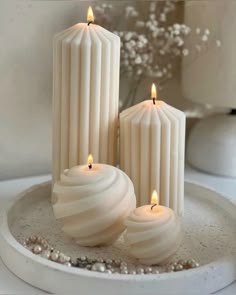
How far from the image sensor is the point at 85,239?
27.7 inches

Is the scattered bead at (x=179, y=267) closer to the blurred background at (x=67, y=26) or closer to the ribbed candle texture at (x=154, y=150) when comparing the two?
the ribbed candle texture at (x=154, y=150)

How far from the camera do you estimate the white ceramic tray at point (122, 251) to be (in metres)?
0.62

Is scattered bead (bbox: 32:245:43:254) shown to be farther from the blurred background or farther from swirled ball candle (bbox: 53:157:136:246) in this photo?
the blurred background

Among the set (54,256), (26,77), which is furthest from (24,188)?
(54,256)

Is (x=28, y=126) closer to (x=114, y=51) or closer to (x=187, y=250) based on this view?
(x=114, y=51)

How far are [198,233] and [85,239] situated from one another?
0.49 feet

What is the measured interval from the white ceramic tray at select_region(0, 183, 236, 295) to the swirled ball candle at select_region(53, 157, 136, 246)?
0.09 ft

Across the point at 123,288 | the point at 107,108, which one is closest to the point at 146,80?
the point at 107,108

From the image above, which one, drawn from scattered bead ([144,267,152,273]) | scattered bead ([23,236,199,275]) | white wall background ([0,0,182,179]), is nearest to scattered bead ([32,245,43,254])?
scattered bead ([23,236,199,275])

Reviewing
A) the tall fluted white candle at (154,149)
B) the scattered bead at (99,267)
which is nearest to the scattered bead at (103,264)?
the scattered bead at (99,267)

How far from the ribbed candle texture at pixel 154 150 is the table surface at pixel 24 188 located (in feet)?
0.47

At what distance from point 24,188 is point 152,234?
13.2 inches

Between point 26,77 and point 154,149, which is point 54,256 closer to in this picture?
point 154,149

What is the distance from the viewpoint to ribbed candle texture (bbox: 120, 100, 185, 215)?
76 cm
